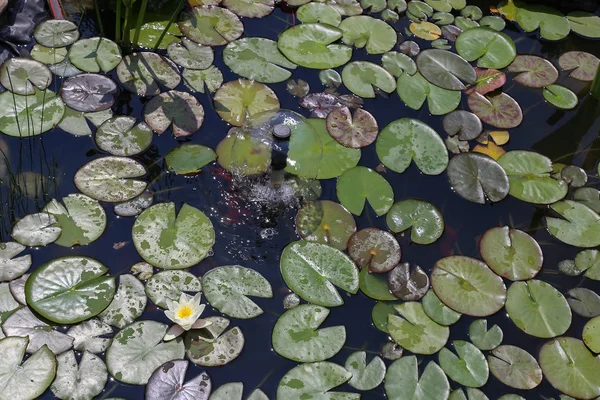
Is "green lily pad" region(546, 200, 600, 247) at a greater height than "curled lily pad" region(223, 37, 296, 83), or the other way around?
"curled lily pad" region(223, 37, 296, 83)

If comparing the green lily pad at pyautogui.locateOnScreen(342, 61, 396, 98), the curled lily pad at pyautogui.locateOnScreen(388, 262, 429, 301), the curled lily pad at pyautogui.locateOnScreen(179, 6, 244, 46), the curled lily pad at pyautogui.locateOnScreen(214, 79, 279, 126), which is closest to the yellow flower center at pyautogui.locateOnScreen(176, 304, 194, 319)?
the curled lily pad at pyautogui.locateOnScreen(388, 262, 429, 301)

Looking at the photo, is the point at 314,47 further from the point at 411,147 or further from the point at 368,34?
the point at 411,147

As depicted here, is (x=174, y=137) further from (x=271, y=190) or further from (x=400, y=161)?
(x=400, y=161)

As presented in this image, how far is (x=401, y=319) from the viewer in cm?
285

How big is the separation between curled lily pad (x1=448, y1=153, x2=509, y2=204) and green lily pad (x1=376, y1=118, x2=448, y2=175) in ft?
0.28

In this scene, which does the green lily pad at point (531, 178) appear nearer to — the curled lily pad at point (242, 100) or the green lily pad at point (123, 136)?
the curled lily pad at point (242, 100)

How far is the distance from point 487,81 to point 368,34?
2.91 feet

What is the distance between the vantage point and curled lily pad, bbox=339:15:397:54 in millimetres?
4070

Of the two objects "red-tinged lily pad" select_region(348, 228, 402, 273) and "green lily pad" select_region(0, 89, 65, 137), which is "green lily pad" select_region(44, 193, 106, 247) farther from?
"red-tinged lily pad" select_region(348, 228, 402, 273)

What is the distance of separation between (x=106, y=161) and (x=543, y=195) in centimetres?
251

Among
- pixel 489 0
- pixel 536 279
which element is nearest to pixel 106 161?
pixel 536 279

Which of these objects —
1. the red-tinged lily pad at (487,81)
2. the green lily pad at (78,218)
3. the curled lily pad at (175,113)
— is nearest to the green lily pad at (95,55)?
the curled lily pad at (175,113)

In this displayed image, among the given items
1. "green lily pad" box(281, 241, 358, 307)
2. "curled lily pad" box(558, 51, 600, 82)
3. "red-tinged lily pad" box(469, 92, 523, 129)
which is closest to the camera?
"green lily pad" box(281, 241, 358, 307)

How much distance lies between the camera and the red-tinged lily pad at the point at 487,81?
3896mm
